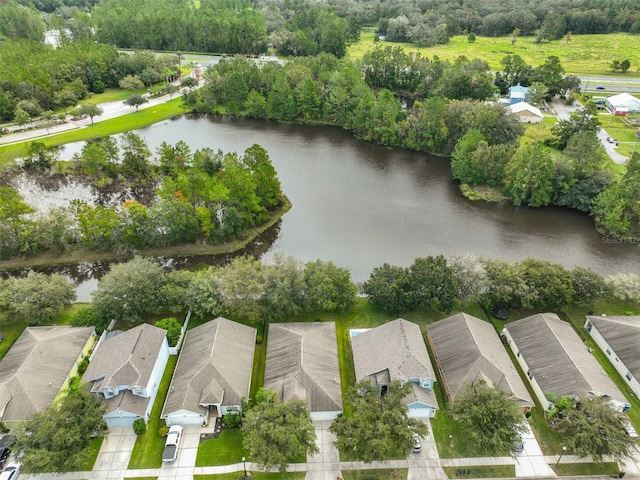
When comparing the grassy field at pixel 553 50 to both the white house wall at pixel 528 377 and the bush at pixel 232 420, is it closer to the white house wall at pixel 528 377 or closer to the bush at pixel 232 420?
the white house wall at pixel 528 377

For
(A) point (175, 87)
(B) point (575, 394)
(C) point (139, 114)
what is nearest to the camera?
(B) point (575, 394)

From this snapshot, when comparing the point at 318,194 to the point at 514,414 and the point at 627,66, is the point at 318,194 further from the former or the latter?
the point at 627,66

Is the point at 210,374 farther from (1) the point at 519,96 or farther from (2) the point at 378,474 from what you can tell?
(1) the point at 519,96

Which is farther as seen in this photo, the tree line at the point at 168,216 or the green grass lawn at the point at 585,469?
the tree line at the point at 168,216

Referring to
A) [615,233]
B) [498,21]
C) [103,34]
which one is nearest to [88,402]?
[615,233]

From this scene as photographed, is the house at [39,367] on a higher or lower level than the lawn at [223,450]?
higher

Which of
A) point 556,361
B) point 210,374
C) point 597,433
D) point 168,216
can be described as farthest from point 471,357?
point 168,216

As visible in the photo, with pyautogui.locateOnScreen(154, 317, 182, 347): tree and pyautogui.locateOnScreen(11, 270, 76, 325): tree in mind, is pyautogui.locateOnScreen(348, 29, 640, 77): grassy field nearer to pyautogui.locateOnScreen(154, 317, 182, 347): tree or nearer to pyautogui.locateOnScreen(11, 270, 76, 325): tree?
pyautogui.locateOnScreen(154, 317, 182, 347): tree

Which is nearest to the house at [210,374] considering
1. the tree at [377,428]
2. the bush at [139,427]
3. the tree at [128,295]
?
the bush at [139,427]
